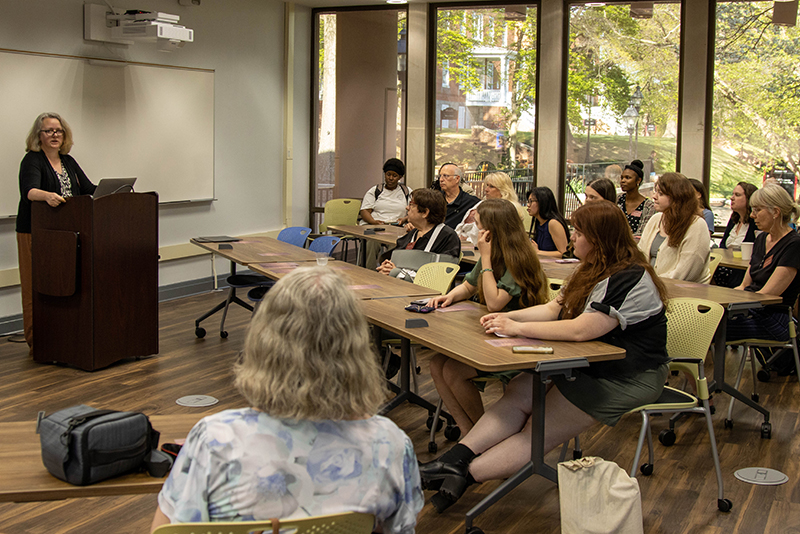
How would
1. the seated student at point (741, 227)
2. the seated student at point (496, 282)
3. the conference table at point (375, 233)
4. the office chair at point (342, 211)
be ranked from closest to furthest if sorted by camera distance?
1. the seated student at point (496, 282)
2. the seated student at point (741, 227)
3. the conference table at point (375, 233)
4. the office chair at point (342, 211)

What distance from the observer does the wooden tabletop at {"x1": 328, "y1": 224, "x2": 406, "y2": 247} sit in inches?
267

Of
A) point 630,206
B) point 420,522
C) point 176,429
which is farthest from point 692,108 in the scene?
point 176,429

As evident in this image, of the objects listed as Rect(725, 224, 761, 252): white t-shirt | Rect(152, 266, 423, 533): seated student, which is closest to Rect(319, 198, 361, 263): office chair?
Rect(725, 224, 761, 252): white t-shirt

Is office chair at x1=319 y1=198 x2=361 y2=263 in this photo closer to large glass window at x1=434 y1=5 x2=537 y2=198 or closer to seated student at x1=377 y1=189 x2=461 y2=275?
large glass window at x1=434 y1=5 x2=537 y2=198

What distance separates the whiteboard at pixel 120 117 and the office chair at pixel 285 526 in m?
5.55

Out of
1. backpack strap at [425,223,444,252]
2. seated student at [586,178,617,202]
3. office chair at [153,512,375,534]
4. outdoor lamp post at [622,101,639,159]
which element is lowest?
office chair at [153,512,375,534]

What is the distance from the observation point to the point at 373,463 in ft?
5.33

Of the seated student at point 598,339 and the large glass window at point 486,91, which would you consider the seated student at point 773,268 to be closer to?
the seated student at point 598,339

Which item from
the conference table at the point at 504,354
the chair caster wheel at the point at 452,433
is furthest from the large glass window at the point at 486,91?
the conference table at the point at 504,354

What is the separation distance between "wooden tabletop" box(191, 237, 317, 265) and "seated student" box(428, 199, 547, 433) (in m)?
2.14

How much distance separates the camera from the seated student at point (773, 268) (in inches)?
178

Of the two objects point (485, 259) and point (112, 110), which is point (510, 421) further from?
point (112, 110)

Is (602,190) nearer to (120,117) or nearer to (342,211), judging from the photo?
(342,211)

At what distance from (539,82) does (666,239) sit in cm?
429
